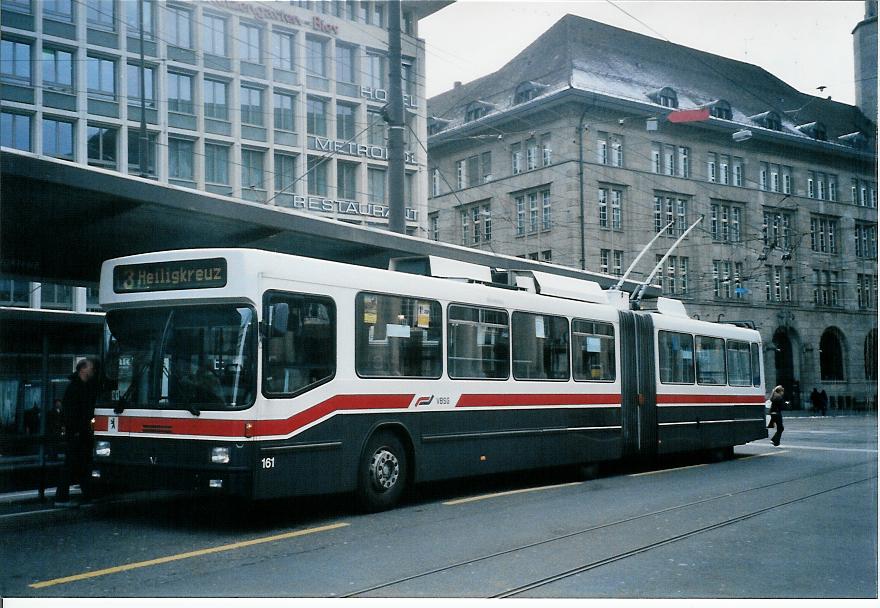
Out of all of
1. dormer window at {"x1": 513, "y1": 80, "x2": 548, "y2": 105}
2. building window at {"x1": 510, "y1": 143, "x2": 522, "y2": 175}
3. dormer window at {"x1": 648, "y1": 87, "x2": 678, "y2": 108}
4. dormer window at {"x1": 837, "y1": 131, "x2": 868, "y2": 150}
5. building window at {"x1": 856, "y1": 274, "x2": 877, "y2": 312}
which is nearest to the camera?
dormer window at {"x1": 837, "y1": 131, "x2": 868, "y2": 150}

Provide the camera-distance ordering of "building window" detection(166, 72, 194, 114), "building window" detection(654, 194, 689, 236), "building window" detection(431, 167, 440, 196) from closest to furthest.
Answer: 1. "building window" detection(166, 72, 194, 114)
2. "building window" detection(654, 194, 689, 236)
3. "building window" detection(431, 167, 440, 196)

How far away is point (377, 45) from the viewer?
1984cm

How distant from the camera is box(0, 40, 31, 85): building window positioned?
18.4m

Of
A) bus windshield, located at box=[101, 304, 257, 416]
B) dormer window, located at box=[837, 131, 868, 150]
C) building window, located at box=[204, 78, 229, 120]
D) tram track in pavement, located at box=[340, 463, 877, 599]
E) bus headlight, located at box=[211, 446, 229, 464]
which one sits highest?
building window, located at box=[204, 78, 229, 120]

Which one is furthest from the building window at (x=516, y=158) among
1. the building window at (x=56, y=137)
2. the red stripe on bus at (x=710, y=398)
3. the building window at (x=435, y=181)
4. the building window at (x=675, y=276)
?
the building window at (x=56, y=137)

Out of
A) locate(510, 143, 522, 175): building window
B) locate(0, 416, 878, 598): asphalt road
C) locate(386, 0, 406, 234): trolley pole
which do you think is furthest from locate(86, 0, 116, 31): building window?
locate(510, 143, 522, 175): building window

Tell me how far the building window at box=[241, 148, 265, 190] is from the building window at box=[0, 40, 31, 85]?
7.45 m

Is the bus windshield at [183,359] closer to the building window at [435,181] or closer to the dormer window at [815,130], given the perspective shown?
the dormer window at [815,130]

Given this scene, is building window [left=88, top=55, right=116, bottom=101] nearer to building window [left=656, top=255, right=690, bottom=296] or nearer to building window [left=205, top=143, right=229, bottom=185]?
building window [left=205, top=143, right=229, bottom=185]

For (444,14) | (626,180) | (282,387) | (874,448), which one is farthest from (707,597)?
(626,180)

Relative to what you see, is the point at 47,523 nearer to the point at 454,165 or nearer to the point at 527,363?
the point at 527,363

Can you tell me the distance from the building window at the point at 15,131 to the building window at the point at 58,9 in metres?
2.66

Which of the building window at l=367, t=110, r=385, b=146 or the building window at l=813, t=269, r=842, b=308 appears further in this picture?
the building window at l=813, t=269, r=842, b=308

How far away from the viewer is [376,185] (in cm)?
2600
